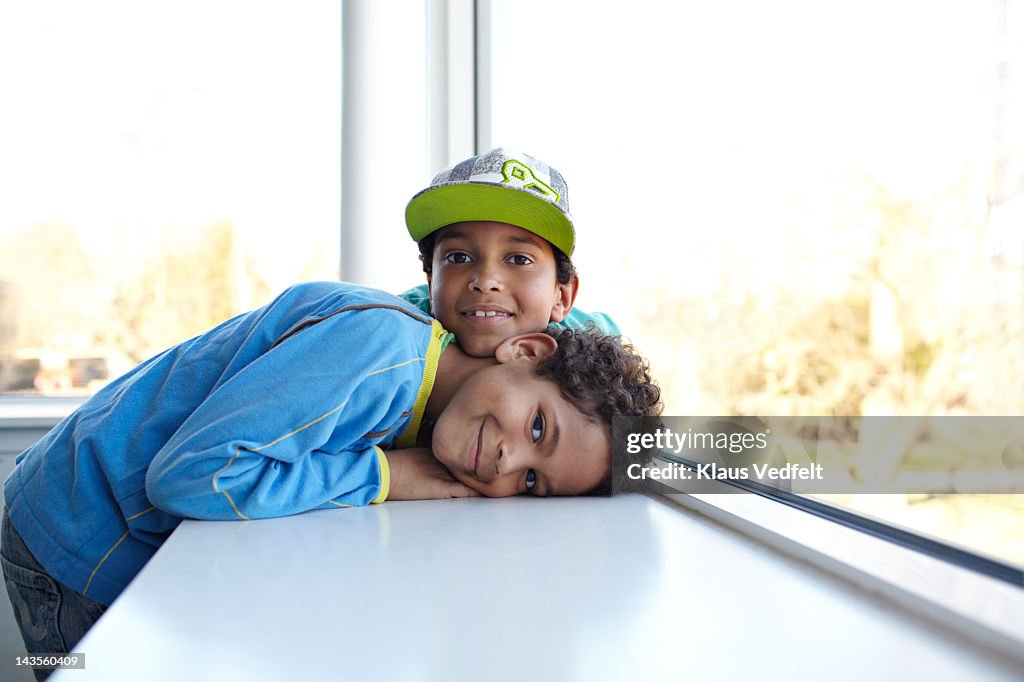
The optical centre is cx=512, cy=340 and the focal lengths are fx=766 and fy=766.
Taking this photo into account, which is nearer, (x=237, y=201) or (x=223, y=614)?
(x=223, y=614)

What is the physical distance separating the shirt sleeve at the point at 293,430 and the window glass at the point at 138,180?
1.31 metres

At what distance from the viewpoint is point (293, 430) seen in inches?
30.8

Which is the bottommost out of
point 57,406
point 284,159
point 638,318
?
point 57,406

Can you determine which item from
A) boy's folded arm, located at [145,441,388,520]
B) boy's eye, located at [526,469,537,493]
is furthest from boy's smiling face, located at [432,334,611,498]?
boy's folded arm, located at [145,441,388,520]

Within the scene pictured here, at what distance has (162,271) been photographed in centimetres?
204

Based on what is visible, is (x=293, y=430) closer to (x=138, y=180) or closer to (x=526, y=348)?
(x=526, y=348)

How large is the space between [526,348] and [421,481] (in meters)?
0.26

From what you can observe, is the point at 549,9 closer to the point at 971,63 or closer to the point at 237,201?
the point at 237,201

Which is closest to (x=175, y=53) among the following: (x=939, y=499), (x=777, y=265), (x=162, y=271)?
(x=162, y=271)

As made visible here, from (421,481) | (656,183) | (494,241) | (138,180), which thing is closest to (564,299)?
(494,241)

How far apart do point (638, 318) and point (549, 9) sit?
83 cm

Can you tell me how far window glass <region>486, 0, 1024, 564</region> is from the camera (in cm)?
72

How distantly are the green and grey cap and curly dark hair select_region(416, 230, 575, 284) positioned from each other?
0.02 m

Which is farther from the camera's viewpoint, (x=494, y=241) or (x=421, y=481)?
(x=494, y=241)
